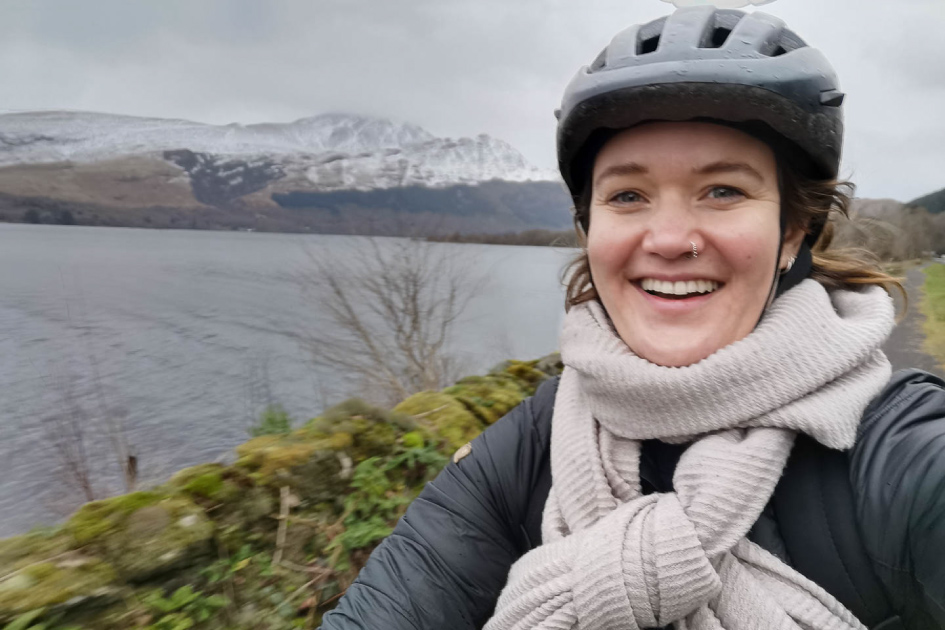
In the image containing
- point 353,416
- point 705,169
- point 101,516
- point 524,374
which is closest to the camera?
point 705,169

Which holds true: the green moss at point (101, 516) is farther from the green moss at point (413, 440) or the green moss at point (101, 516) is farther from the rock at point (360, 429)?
the green moss at point (413, 440)

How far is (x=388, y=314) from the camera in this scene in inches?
390

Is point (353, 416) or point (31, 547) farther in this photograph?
point (353, 416)

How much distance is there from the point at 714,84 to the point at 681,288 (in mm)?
510

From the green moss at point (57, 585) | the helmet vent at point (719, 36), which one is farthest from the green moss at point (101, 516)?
the helmet vent at point (719, 36)

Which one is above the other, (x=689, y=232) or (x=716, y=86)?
(x=716, y=86)

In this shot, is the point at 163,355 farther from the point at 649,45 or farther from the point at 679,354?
the point at 679,354

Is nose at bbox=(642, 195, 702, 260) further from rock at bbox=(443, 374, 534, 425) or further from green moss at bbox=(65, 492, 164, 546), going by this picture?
rock at bbox=(443, 374, 534, 425)

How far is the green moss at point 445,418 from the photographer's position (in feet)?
14.4

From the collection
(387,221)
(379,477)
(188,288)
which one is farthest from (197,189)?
(379,477)

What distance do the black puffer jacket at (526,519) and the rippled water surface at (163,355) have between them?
2.76ft

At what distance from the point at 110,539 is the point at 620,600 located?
237 centimetres

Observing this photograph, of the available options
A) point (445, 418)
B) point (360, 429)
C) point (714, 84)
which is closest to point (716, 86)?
point (714, 84)

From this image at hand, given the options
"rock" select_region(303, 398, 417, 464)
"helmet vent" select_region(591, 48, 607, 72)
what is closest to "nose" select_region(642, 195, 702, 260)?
"helmet vent" select_region(591, 48, 607, 72)
